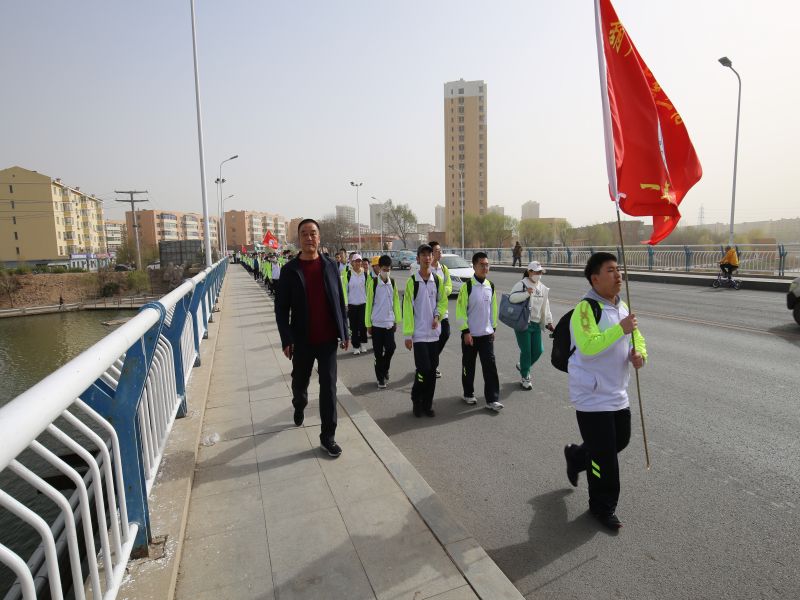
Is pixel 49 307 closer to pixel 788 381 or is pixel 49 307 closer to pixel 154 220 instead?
pixel 788 381

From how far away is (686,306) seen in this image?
12.9m

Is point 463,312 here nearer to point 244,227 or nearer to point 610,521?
point 610,521

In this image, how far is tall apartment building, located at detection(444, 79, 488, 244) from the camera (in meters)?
105

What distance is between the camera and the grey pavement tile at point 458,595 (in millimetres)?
2418

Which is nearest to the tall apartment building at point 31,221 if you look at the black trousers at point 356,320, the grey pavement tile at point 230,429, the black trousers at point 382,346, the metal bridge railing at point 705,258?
the metal bridge railing at point 705,258

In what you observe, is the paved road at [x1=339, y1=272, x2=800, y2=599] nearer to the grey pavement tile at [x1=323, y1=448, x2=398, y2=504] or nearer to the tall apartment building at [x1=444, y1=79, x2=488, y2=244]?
the grey pavement tile at [x1=323, y1=448, x2=398, y2=504]

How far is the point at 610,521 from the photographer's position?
3.17 meters

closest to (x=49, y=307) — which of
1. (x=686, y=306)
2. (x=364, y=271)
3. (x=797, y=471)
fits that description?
(x=364, y=271)

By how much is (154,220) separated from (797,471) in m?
148

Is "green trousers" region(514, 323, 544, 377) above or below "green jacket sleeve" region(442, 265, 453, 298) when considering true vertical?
below

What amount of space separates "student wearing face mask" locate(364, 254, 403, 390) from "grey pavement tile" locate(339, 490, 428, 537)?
3326 millimetres

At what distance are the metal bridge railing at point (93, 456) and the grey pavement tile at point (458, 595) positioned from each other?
1430mm

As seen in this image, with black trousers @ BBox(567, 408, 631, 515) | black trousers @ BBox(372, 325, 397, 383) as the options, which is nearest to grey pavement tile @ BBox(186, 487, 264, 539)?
black trousers @ BBox(567, 408, 631, 515)

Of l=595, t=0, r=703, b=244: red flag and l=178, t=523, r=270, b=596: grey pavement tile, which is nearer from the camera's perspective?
l=178, t=523, r=270, b=596: grey pavement tile
